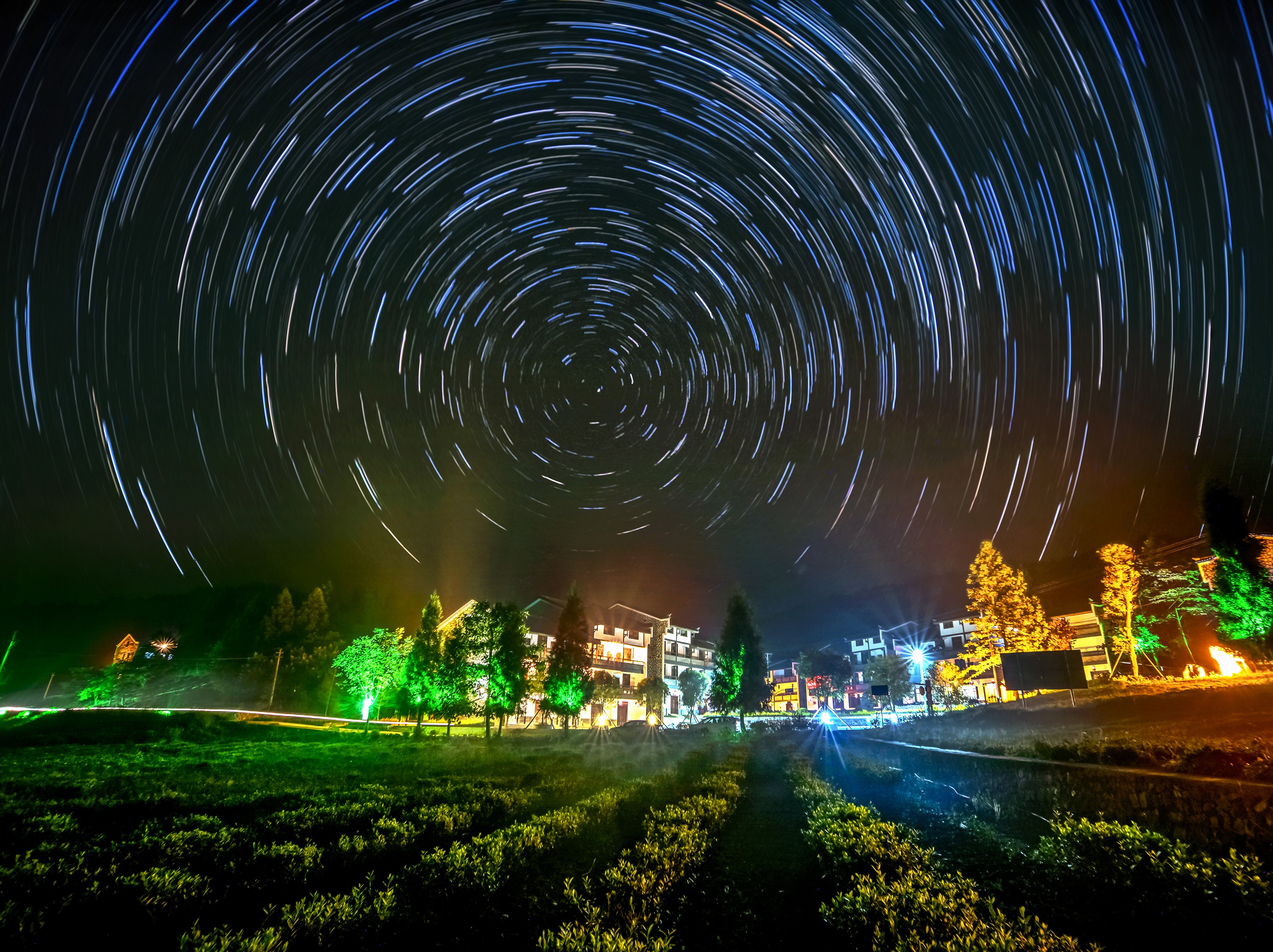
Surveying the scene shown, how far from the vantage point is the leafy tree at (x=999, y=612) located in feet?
162

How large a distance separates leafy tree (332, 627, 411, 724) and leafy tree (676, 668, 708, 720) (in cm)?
5442

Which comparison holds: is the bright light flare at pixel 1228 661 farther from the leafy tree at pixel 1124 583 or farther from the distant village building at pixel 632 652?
the distant village building at pixel 632 652

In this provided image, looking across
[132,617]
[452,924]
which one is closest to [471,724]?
[452,924]

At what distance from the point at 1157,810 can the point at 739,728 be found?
5481cm

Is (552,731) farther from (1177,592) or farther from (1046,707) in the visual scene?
(1177,592)

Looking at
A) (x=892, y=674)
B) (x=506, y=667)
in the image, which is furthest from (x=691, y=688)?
(x=506, y=667)

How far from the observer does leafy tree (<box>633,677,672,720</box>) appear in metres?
78.2

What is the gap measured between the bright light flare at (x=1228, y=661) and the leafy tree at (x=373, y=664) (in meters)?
74.0

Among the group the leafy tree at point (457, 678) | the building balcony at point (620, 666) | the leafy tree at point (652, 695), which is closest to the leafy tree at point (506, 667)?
the leafy tree at point (457, 678)

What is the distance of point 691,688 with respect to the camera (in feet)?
313

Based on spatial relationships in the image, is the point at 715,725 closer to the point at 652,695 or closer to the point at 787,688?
the point at 652,695

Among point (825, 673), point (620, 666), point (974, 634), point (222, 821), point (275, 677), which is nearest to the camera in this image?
point (222, 821)

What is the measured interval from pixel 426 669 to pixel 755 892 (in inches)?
1849

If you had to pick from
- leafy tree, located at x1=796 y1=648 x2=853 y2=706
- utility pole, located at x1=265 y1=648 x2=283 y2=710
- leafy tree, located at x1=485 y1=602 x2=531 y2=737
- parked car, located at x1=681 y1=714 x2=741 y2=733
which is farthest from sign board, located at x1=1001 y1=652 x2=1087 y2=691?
leafy tree, located at x1=796 y1=648 x2=853 y2=706
